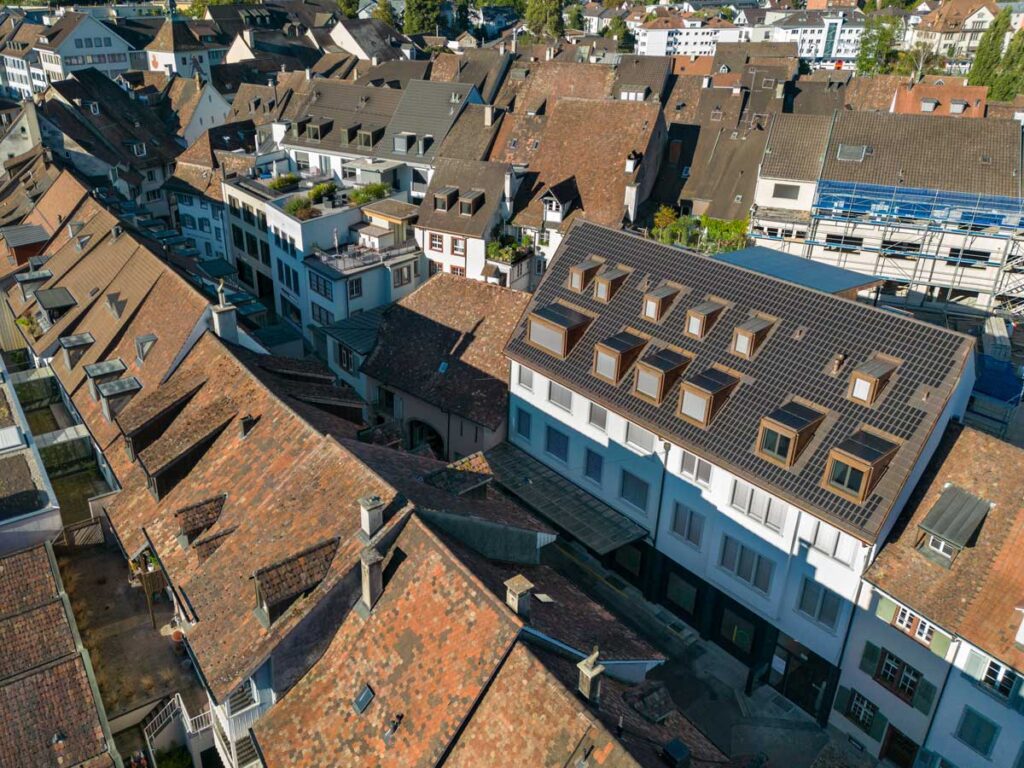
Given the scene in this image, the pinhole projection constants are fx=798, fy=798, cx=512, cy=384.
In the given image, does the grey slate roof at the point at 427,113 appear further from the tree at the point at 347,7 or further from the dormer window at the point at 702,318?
the tree at the point at 347,7

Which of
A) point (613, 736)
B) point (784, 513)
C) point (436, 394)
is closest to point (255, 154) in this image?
point (436, 394)

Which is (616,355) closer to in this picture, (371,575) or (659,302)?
(659,302)

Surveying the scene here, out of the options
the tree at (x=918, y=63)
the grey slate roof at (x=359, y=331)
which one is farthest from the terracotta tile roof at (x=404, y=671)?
the tree at (x=918, y=63)

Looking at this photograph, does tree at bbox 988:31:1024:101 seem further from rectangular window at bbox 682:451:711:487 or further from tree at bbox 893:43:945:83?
rectangular window at bbox 682:451:711:487

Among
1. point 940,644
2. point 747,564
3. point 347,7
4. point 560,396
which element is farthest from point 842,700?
point 347,7

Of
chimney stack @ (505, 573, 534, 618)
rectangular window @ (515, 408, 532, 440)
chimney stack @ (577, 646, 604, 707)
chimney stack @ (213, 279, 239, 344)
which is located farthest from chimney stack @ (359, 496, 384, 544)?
rectangular window @ (515, 408, 532, 440)

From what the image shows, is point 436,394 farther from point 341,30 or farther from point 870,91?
point 341,30
